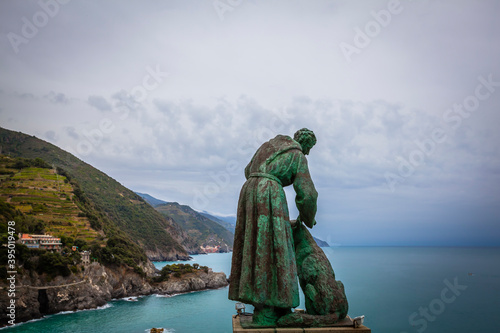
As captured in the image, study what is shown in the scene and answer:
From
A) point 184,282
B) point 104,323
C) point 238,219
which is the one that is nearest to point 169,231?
point 184,282

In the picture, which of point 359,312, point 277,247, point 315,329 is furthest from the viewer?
point 359,312

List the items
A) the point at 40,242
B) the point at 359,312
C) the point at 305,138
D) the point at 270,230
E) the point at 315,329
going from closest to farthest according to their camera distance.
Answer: the point at 315,329 → the point at 270,230 → the point at 305,138 → the point at 40,242 → the point at 359,312

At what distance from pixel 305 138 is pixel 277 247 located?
69.8 inches

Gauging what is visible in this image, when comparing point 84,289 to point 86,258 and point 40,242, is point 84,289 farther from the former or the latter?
point 40,242

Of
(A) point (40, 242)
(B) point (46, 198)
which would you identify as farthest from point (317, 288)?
(B) point (46, 198)

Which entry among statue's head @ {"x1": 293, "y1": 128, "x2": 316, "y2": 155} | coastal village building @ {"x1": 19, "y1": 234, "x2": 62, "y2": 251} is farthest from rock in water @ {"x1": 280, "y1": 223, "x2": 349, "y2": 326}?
coastal village building @ {"x1": 19, "y1": 234, "x2": 62, "y2": 251}

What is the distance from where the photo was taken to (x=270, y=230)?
460 centimetres

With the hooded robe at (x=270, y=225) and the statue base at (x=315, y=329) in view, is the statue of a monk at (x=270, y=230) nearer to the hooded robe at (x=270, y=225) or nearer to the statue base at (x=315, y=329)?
the hooded robe at (x=270, y=225)

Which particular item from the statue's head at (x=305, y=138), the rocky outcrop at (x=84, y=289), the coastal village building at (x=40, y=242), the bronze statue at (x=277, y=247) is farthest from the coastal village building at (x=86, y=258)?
the statue's head at (x=305, y=138)

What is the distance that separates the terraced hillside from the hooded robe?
207ft

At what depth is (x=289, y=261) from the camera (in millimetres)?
4473

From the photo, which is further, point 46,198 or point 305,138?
point 46,198

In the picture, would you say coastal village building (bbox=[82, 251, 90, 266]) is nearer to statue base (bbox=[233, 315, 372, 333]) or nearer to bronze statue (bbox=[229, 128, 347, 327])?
bronze statue (bbox=[229, 128, 347, 327])

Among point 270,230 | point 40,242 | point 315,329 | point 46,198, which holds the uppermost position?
point 46,198
